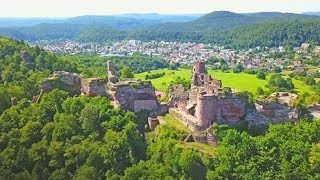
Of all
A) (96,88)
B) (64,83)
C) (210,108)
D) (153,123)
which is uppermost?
(210,108)

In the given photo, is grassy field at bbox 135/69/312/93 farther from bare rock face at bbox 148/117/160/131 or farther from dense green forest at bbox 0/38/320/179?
bare rock face at bbox 148/117/160/131

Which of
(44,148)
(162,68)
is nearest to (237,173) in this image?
(44,148)

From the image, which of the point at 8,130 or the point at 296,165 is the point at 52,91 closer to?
the point at 8,130

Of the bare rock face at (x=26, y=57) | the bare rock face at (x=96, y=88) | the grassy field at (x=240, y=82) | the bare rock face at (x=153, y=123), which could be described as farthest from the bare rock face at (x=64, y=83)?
the grassy field at (x=240, y=82)

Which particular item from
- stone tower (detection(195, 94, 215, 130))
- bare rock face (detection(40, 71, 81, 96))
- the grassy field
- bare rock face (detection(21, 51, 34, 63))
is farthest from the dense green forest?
the grassy field

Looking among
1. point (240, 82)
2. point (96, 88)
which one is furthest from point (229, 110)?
point (240, 82)

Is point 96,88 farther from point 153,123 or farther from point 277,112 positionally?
point 277,112
